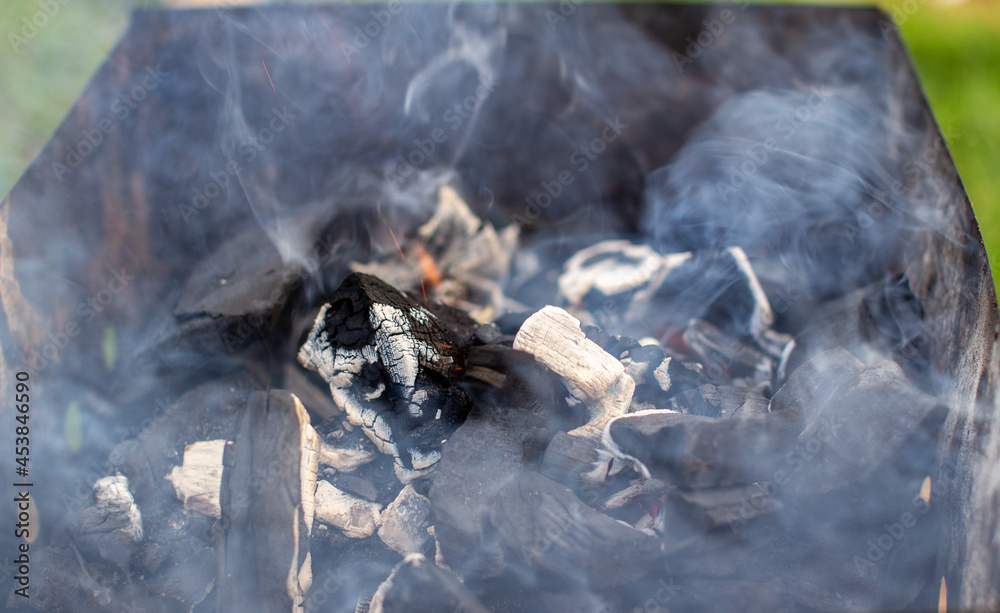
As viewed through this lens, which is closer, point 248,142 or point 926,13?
point 248,142

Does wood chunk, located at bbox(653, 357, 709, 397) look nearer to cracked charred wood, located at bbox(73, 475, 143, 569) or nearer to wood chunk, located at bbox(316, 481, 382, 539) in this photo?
wood chunk, located at bbox(316, 481, 382, 539)

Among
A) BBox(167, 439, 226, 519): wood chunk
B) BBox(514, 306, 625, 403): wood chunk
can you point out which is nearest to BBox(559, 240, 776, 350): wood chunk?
BBox(514, 306, 625, 403): wood chunk

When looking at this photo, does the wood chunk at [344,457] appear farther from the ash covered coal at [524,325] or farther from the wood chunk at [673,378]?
the wood chunk at [673,378]

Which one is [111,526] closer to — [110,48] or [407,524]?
[407,524]

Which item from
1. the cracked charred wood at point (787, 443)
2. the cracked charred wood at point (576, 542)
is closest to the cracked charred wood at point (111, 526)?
the cracked charred wood at point (576, 542)

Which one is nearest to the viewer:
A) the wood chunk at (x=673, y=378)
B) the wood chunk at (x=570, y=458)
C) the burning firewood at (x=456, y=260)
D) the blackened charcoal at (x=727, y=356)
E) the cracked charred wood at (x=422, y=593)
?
the cracked charred wood at (x=422, y=593)

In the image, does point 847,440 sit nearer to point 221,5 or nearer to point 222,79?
point 222,79

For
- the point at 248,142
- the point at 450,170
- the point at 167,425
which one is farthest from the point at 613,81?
the point at 167,425
